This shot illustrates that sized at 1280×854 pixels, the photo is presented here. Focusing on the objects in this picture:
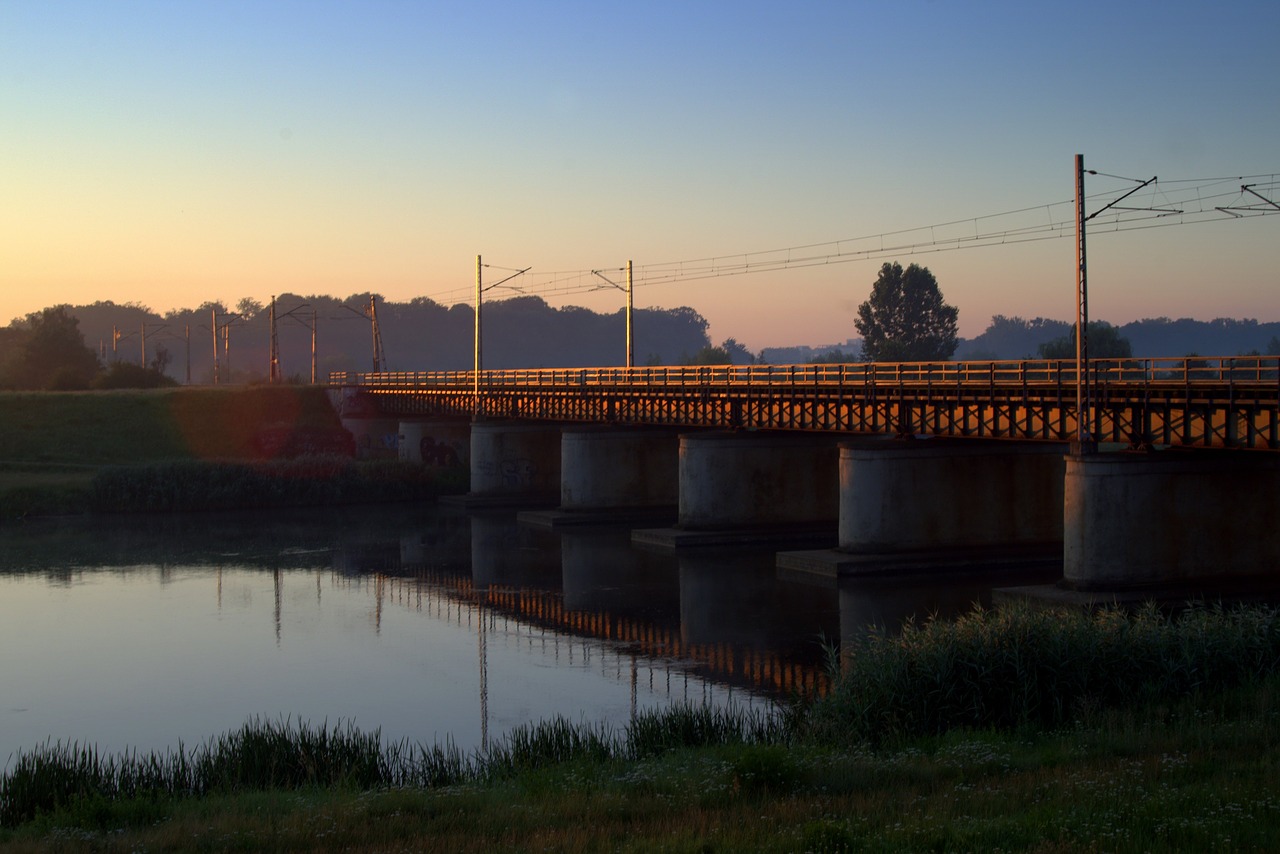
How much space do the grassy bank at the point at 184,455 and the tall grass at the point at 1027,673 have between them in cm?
5615

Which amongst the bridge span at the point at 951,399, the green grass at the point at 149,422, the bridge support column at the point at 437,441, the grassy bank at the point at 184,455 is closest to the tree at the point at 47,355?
the green grass at the point at 149,422

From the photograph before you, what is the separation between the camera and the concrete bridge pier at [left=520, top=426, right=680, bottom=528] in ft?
210

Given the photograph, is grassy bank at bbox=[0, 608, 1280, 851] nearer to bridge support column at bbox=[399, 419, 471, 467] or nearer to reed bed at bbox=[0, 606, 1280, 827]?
reed bed at bbox=[0, 606, 1280, 827]

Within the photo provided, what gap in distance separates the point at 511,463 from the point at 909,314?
7953 cm

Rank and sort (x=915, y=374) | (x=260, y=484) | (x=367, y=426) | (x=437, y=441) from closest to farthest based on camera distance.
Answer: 1. (x=915, y=374)
2. (x=260, y=484)
3. (x=437, y=441)
4. (x=367, y=426)

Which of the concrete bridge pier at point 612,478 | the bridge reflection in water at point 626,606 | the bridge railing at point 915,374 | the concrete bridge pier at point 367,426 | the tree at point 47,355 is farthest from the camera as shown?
the tree at point 47,355

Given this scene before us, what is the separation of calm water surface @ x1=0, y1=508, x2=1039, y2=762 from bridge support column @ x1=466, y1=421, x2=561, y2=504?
48.8 ft

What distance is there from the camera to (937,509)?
44.9 metres

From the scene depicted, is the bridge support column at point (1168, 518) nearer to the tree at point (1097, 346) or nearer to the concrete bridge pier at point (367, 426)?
the concrete bridge pier at point (367, 426)

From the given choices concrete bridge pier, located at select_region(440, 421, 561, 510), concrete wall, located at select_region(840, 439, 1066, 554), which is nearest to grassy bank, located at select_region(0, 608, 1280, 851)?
concrete wall, located at select_region(840, 439, 1066, 554)

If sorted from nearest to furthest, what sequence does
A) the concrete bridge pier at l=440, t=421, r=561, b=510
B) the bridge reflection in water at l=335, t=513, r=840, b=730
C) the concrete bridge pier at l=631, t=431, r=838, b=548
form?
the bridge reflection in water at l=335, t=513, r=840, b=730
the concrete bridge pier at l=631, t=431, r=838, b=548
the concrete bridge pier at l=440, t=421, r=561, b=510

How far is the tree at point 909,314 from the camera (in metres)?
143

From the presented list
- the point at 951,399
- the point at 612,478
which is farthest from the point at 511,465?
the point at 951,399

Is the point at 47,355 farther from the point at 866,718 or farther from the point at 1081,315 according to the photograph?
the point at 866,718
